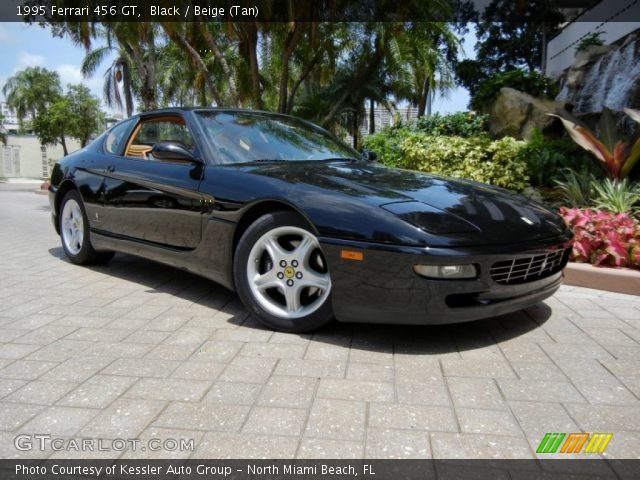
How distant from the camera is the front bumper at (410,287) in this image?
238 cm

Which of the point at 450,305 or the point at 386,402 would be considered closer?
the point at 386,402

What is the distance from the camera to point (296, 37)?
1123 cm

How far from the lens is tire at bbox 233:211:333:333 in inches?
107

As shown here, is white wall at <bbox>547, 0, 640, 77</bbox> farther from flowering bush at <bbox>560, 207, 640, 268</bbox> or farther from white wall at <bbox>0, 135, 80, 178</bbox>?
white wall at <bbox>0, 135, 80, 178</bbox>

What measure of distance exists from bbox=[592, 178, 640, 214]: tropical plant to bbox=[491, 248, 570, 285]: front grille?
2.44 m

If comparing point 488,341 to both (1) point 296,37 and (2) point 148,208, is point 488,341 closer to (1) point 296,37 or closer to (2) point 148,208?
(2) point 148,208

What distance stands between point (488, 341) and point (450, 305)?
503 mm

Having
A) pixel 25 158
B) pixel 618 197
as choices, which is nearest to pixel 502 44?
pixel 618 197

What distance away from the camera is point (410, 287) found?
2.40 metres

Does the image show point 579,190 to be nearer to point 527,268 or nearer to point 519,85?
point 527,268

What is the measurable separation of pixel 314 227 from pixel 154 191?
1.48 m

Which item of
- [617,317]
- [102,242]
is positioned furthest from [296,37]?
[617,317]
